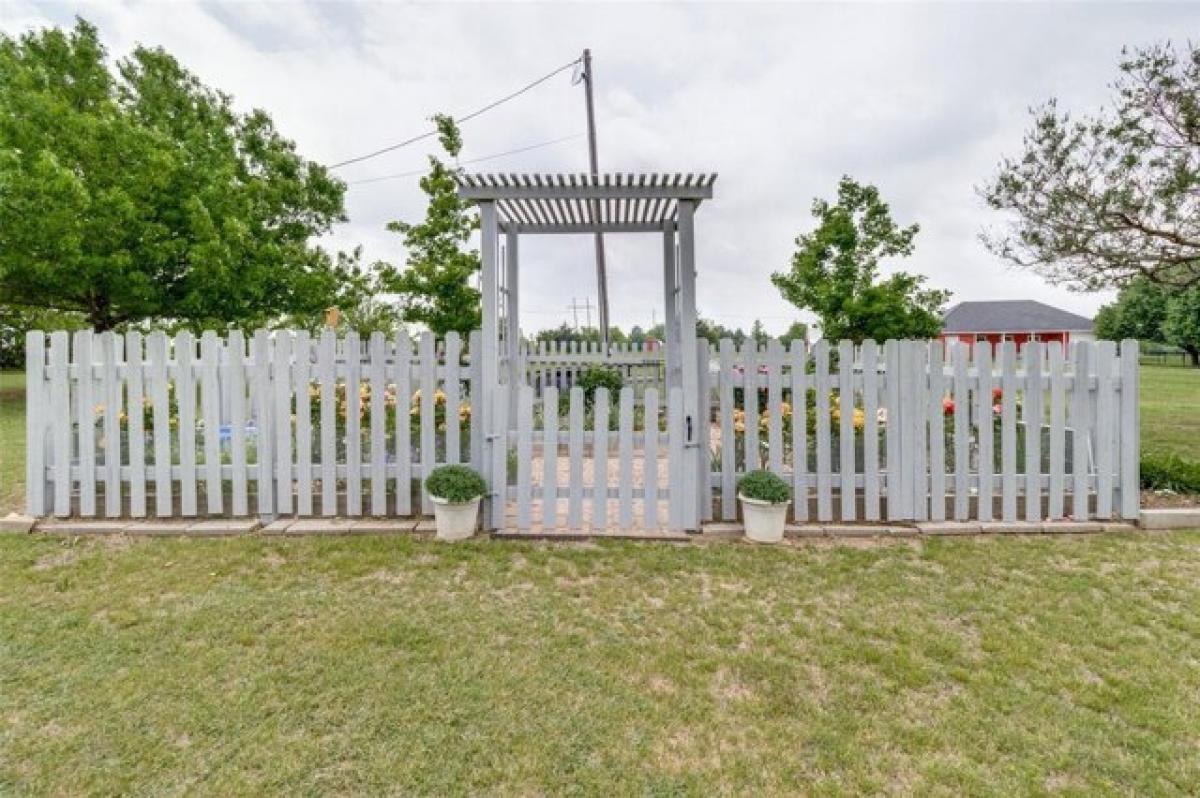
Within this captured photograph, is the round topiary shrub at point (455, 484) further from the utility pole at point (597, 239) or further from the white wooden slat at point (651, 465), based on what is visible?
the utility pole at point (597, 239)

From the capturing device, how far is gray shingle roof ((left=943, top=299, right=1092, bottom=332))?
125 ft

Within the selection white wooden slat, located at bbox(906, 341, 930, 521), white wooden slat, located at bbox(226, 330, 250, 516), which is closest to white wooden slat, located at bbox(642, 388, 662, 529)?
white wooden slat, located at bbox(906, 341, 930, 521)

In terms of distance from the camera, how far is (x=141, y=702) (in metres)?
2.04

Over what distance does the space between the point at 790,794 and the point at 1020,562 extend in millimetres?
2686

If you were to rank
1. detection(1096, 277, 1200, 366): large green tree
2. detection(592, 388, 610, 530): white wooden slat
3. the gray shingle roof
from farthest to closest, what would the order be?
the gray shingle roof
detection(1096, 277, 1200, 366): large green tree
detection(592, 388, 610, 530): white wooden slat

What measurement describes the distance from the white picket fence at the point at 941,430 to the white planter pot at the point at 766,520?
0.92ft

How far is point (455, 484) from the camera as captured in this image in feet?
12.2

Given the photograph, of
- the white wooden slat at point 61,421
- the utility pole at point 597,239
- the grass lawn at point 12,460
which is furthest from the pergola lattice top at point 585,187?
the utility pole at point 597,239

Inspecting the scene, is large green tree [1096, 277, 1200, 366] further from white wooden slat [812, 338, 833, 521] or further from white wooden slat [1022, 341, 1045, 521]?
white wooden slat [812, 338, 833, 521]

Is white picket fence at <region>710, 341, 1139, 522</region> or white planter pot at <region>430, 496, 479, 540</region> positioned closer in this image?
white planter pot at <region>430, 496, 479, 540</region>

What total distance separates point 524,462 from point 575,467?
0.37 metres

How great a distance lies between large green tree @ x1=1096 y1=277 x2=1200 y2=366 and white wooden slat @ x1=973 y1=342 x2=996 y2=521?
4418cm

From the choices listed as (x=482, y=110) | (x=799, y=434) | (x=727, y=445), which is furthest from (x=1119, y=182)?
(x=482, y=110)

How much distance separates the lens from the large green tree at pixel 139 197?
32.2 feet
